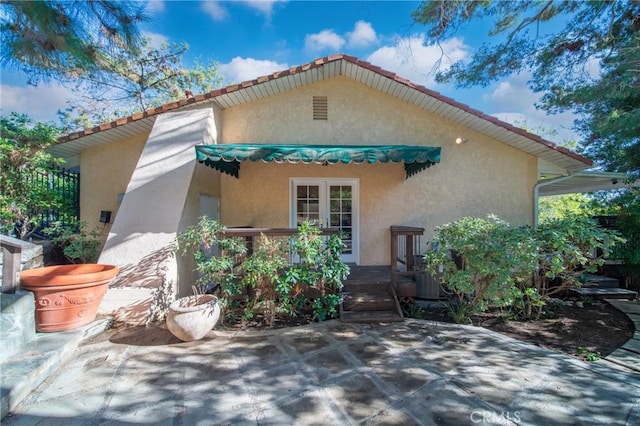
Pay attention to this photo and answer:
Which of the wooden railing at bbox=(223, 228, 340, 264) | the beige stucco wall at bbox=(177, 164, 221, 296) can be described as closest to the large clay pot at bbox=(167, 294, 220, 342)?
the beige stucco wall at bbox=(177, 164, 221, 296)

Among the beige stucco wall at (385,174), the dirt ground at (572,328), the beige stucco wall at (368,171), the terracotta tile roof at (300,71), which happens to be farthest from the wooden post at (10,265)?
the dirt ground at (572,328)

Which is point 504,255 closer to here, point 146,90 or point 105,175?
point 105,175

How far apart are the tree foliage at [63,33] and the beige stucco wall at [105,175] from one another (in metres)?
5.03

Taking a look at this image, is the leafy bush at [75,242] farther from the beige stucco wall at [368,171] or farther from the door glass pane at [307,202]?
the door glass pane at [307,202]

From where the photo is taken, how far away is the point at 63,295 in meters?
6.71

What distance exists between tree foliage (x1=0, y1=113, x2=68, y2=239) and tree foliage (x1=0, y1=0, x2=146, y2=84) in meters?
3.79

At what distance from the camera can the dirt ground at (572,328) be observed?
7.15 m

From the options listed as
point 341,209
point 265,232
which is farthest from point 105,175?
point 341,209

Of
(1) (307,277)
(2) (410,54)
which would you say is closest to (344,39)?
(2) (410,54)

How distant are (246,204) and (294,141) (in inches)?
136

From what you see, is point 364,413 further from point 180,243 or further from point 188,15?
point 188,15

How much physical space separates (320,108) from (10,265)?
35.3 feet

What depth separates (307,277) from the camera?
8.15 metres

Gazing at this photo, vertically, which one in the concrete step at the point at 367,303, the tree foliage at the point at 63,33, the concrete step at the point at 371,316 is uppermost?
the tree foliage at the point at 63,33
